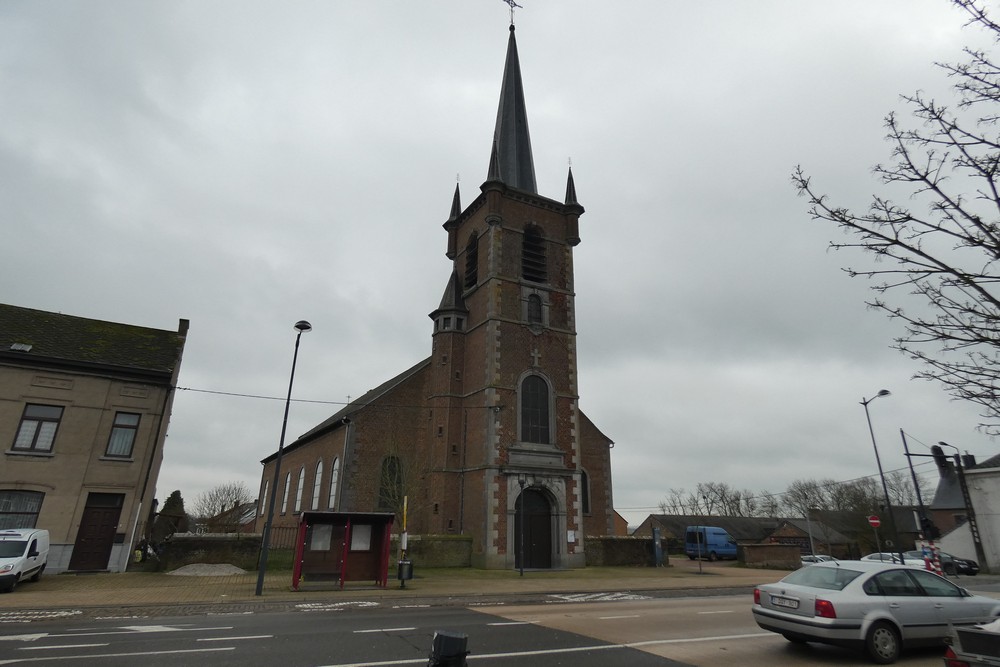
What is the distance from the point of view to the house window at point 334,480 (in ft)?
95.1

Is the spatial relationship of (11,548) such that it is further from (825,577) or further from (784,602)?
(825,577)

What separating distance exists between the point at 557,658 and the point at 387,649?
2.45 m

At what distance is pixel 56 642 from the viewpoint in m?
8.62

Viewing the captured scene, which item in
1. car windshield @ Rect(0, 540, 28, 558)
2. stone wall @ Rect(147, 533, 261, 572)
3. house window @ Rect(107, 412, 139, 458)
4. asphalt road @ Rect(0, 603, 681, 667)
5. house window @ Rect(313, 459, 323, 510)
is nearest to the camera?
asphalt road @ Rect(0, 603, 681, 667)

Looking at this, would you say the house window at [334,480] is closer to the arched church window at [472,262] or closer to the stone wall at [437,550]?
the stone wall at [437,550]

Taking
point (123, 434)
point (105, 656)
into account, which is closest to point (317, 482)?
point (123, 434)

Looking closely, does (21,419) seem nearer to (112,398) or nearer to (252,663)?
(112,398)

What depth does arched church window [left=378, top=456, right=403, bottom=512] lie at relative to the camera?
88.5 ft

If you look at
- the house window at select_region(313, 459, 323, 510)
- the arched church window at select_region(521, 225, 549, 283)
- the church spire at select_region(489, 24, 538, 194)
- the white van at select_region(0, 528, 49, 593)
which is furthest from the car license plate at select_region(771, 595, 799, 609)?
the house window at select_region(313, 459, 323, 510)

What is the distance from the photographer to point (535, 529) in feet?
87.4

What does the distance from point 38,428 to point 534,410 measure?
20344 mm

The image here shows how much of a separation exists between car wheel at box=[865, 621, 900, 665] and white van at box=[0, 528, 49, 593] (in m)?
19.4

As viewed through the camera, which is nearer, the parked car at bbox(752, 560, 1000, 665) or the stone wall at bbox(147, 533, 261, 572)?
the parked car at bbox(752, 560, 1000, 665)

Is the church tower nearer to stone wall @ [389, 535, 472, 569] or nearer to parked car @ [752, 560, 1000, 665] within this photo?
stone wall @ [389, 535, 472, 569]
